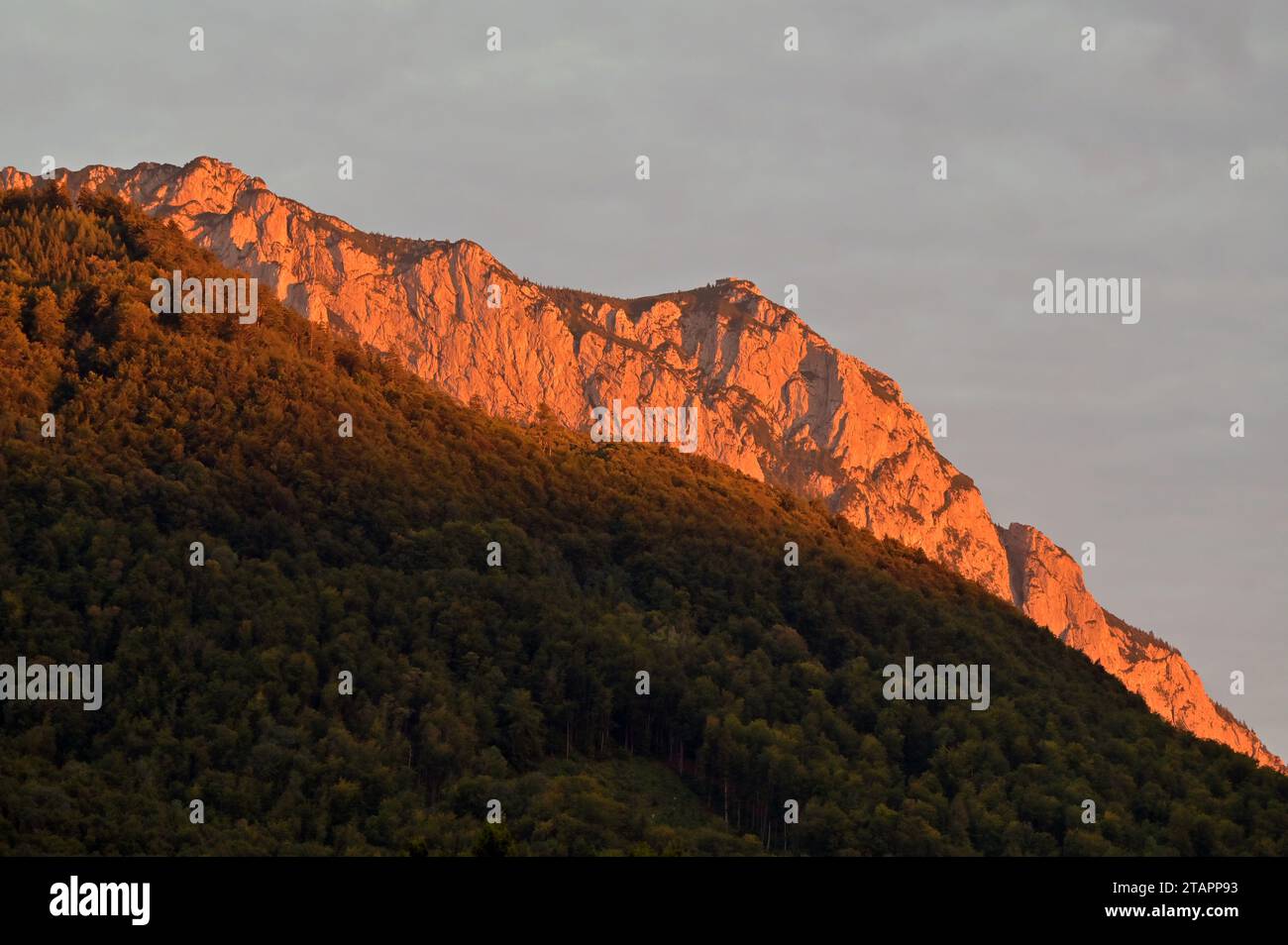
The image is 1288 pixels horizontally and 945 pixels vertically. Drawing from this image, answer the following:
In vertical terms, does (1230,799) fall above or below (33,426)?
below

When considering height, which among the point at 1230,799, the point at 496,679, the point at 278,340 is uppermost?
the point at 278,340

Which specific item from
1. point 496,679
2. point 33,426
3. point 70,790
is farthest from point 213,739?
point 33,426
